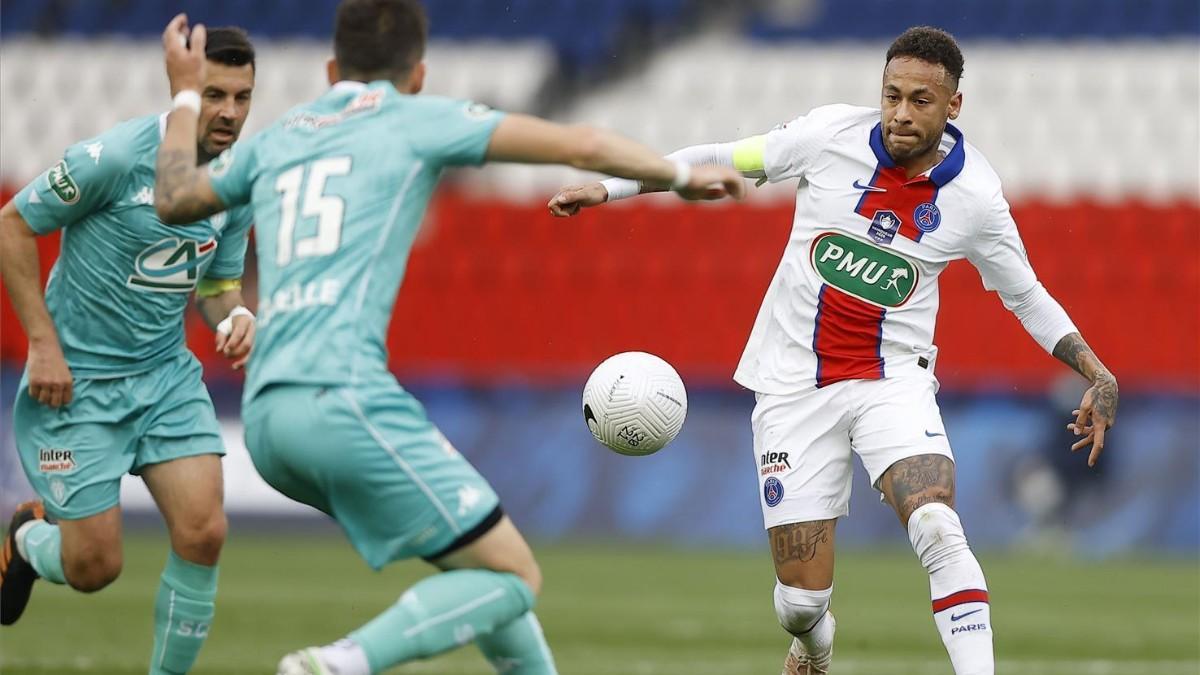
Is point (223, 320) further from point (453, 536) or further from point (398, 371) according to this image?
point (398, 371)

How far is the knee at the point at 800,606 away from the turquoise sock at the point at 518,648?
1.93 meters

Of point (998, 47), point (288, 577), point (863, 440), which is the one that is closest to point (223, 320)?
point (863, 440)

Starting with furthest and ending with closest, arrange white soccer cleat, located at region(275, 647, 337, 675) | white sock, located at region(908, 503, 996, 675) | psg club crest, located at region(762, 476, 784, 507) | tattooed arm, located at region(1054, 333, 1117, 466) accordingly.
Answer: psg club crest, located at region(762, 476, 784, 507)
tattooed arm, located at region(1054, 333, 1117, 466)
white sock, located at region(908, 503, 996, 675)
white soccer cleat, located at region(275, 647, 337, 675)

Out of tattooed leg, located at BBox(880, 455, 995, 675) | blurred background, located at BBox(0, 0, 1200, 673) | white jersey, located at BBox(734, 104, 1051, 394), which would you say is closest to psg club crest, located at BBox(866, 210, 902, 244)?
white jersey, located at BBox(734, 104, 1051, 394)

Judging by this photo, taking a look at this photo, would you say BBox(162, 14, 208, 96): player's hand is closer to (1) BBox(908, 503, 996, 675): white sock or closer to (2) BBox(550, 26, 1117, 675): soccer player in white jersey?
(2) BBox(550, 26, 1117, 675): soccer player in white jersey

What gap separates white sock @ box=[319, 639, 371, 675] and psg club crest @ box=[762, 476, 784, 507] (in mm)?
2590

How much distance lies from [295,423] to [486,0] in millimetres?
17881

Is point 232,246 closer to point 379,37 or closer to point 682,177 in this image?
point 379,37

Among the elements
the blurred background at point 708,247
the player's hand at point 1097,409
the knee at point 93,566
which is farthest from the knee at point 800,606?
the blurred background at point 708,247

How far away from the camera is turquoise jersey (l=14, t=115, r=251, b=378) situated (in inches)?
251

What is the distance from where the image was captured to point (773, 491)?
22.2 ft

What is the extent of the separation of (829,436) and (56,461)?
305 cm

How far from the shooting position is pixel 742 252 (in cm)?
1736

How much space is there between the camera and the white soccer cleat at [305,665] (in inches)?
172
